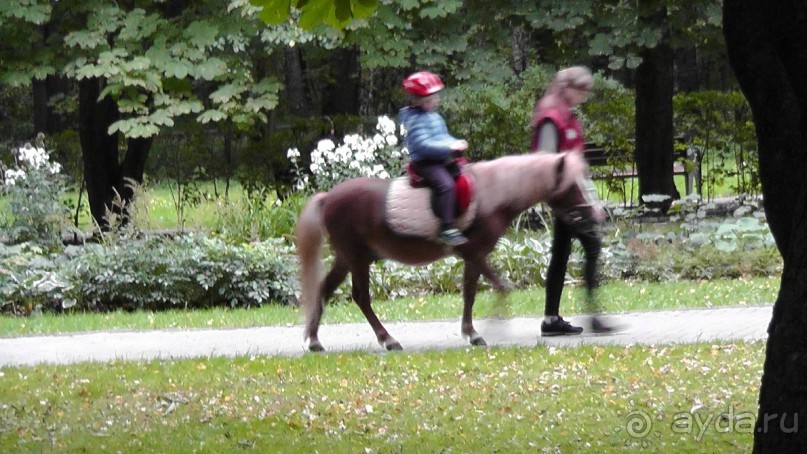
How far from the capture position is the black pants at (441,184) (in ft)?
27.3

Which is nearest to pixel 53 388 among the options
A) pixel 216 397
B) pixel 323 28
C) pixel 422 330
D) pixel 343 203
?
pixel 216 397

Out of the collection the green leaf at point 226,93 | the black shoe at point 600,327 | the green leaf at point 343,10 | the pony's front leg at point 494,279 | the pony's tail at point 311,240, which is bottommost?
the black shoe at point 600,327

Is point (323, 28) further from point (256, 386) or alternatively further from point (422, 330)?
point (256, 386)

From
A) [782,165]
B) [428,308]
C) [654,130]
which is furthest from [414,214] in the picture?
[654,130]

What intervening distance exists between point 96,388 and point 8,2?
8409 millimetres

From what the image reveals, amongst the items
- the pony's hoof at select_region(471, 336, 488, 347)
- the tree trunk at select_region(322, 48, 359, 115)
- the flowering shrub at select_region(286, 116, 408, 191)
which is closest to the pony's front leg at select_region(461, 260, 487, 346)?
the pony's hoof at select_region(471, 336, 488, 347)

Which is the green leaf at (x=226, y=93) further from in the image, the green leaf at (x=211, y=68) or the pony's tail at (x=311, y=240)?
the pony's tail at (x=311, y=240)

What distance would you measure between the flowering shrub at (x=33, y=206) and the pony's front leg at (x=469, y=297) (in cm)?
786

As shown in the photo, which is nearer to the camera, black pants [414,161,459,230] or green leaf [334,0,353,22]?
green leaf [334,0,353,22]

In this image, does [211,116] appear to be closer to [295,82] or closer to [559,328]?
[559,328]

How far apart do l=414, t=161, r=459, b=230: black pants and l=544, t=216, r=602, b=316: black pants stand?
92 cm

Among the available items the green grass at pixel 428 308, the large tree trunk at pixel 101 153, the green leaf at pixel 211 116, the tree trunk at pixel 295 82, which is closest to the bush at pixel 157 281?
the green grass at pixel 428 308

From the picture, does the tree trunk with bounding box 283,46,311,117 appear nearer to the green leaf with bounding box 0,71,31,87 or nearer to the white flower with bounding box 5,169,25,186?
the green leaf with bounding box 0,71,31,87

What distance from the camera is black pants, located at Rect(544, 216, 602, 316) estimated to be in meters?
8.52
